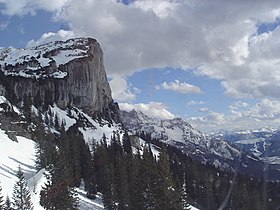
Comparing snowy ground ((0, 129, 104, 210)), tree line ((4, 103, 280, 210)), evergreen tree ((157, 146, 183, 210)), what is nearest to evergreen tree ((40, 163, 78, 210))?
tree line ((4, 103, 280, 210))

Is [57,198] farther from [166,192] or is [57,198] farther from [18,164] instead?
[18,164]

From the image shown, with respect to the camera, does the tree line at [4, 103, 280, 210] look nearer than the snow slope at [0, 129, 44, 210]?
Yes

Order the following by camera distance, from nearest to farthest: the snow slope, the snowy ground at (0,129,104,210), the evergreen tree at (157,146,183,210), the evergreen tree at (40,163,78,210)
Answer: the evergreen tree at (157,146,183,210)
the evergreen tree at (40,163,78,210)
the snow slope
the snowy ground at (0,129,104,210)

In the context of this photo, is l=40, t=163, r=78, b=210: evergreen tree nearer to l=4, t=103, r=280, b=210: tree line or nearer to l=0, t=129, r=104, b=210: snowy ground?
l=4, t=103, r=280, b=210: tree line

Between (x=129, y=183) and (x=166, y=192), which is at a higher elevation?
(x=166, y=192)

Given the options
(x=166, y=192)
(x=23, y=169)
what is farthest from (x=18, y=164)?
(x=166, y=192)

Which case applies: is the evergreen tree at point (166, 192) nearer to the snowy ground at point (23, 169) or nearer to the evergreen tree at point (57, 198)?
the evergreen tree at point (57, 198)

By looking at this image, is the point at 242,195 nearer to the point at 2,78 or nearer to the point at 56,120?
the point at 56,120

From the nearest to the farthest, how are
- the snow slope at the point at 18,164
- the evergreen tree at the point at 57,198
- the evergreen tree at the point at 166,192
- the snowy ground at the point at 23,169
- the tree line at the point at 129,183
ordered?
the evergreen tree at the point at 166,192, the evergreen tree at the point at 57,198, the tree line at the point at 129,183, the snow slope at the point at 18,164, the snowy ground at the point at 23,169

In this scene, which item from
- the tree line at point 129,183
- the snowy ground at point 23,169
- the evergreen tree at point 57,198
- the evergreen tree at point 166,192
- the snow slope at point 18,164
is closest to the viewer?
the evergreen tree at point 166,192

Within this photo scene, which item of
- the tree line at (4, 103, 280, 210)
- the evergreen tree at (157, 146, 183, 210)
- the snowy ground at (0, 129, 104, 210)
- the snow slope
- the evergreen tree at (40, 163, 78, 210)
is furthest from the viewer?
the snowy ground at (0, 129, 104, 210)

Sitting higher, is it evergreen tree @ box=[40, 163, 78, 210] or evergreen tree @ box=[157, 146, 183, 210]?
evergreen tree @ box=[157, 146, 183, 210]

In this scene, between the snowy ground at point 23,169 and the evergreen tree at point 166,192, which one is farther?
the snowy ground at point 23,169

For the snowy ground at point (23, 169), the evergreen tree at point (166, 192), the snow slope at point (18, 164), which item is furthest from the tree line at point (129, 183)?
the snow slope at point (18, 164)
